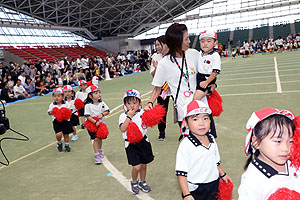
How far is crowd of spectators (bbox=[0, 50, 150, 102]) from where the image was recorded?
1564 cm

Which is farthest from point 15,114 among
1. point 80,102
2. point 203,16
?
point 203,16

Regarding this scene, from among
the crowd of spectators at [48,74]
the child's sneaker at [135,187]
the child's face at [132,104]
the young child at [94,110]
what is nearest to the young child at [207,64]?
the child's face at [132,104]

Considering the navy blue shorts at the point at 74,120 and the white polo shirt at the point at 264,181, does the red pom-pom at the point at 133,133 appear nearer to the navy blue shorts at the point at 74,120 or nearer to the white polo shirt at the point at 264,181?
the white polo shirt at the point at 264,181

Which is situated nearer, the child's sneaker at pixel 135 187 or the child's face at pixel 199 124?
the child's face at pixel 199 124

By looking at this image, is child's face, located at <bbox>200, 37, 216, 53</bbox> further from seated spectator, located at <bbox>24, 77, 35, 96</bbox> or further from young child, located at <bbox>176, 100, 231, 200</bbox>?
seated spectator, located at <bbox>24, 77, 35, 96</bbox>

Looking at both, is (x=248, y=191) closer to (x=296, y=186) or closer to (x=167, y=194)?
(x=296, y=186)

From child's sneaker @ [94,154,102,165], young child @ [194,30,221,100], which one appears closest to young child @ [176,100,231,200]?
young child @ [194,30,221,100]

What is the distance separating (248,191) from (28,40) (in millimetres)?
39096

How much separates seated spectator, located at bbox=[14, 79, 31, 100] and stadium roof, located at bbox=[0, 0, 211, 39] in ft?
70.9

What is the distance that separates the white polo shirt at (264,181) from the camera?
66.4 inches

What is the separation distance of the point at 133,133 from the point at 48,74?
16613 mm

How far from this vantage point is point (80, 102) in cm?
694

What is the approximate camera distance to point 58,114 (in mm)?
5812

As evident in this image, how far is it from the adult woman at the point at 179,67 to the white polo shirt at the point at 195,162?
1.01 m
